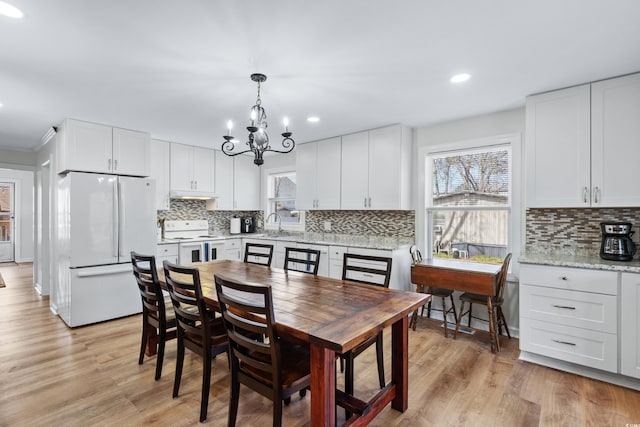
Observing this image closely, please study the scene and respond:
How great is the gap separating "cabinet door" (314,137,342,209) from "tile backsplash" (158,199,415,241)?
0.37 metres

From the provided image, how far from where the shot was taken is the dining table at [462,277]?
9.80 feet

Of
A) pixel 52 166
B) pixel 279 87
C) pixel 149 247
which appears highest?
pixel 279 87

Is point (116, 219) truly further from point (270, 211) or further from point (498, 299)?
point (498, 299)

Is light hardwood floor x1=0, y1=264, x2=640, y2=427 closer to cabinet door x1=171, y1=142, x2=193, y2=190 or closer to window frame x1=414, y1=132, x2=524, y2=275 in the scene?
window frame x1=414, y1=132, x2=524, y2=275

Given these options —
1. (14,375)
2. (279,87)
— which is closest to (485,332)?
(279,87)

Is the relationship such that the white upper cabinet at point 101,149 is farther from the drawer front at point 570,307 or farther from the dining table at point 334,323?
the drawer front at point 570,307

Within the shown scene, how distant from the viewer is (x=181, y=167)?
504 cm

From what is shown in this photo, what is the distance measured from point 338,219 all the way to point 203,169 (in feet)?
7.94

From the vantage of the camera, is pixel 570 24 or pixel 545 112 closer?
pixel 570 24

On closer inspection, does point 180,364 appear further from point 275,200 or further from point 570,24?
point 275,200

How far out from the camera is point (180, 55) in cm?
224

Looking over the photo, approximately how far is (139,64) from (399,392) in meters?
2.97

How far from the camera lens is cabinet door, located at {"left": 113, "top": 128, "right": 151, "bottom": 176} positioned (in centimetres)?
396

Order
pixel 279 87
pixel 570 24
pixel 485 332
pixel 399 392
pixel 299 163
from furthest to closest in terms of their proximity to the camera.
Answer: pixel 299 163 → pixel 485 332 → pixel 279 87 → pixel 399 392 → pixel 570 24
